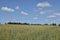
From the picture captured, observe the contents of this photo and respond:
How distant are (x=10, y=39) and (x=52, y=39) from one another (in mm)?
3714

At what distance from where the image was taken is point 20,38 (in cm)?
1232

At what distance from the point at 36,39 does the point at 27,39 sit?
2.59ft

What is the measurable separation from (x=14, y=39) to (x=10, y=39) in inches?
15.9

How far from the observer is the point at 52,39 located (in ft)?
38.3

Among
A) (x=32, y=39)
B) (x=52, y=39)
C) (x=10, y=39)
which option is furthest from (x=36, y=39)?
(x=10, y=39)

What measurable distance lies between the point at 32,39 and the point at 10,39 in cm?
198

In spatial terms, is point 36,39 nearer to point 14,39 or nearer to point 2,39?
point 14,39

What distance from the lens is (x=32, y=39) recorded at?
12.0m

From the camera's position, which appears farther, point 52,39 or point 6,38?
point 6,38

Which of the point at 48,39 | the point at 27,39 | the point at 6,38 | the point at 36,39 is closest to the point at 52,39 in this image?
the point at 48,39

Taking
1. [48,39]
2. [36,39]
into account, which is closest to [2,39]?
[36,39]

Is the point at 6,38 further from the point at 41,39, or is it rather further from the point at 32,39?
the point at 41,39

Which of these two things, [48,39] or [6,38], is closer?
[48,39]

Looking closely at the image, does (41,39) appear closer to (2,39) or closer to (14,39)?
(14,39)
